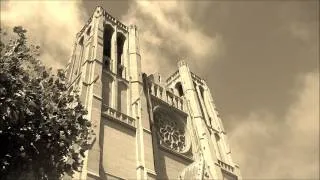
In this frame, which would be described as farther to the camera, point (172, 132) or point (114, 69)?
point (172, 132)

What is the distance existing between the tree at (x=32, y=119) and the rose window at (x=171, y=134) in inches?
563

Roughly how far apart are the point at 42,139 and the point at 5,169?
1.06m

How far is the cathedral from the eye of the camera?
1980 centimetres

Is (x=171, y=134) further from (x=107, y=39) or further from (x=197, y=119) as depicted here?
(x=107, y=39)

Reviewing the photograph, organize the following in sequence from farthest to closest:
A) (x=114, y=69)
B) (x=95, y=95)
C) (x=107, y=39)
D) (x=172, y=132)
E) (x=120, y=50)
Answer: (x=120, y=50) → (x=107, y=39) → (x=172, y=132) → (x=114, y=69) → (x=95, y=95)

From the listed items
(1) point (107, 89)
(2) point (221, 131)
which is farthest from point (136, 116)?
(2) point (221, 131)

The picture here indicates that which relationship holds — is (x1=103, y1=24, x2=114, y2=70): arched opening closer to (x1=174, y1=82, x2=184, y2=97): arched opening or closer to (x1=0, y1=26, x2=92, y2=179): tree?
(x1=174, y1=82, x2=184, y2=97): arched opening

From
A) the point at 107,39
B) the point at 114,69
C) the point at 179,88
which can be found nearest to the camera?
the point at 114,69

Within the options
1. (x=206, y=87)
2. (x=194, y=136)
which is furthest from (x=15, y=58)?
(x=206, y=87)

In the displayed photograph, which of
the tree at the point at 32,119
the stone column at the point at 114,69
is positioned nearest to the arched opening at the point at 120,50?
the stone column at the point at 114,69

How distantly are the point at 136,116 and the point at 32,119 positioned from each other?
45.2 feet

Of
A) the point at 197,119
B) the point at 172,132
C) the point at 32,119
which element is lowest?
the point at 32,119

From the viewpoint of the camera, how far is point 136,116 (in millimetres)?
22812

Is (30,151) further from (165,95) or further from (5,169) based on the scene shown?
(165,95)
